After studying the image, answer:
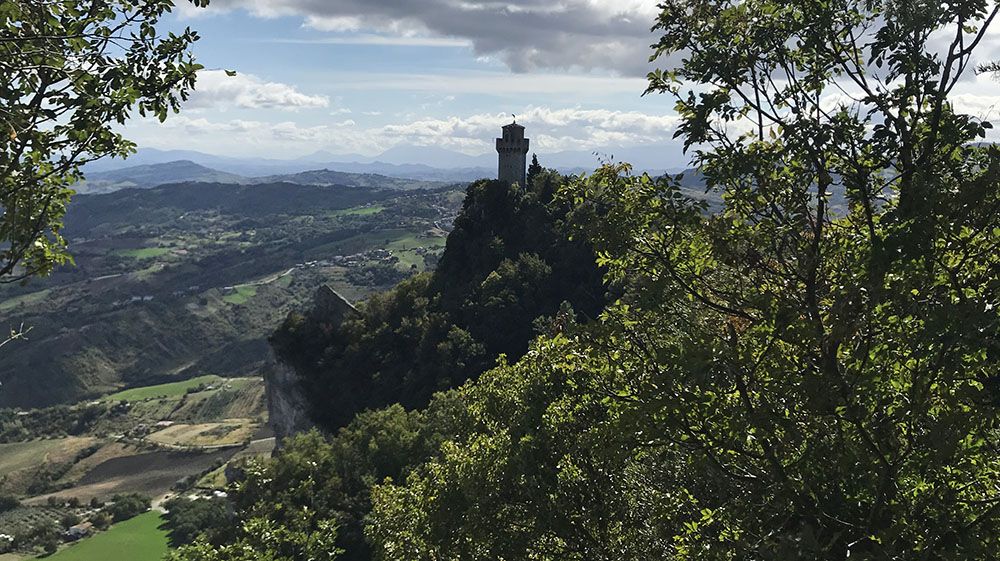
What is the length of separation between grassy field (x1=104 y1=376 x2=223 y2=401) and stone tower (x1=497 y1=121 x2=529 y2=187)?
135 meters

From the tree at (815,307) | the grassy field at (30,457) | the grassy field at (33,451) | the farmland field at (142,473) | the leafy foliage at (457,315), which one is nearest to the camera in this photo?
the tree at (815,307)

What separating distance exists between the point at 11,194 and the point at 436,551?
41.5 feet

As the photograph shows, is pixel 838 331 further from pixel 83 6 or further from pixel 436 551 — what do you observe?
pixel 436 551

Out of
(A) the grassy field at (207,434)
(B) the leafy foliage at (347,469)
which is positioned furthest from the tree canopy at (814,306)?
(A) the grassy field at (207,434)

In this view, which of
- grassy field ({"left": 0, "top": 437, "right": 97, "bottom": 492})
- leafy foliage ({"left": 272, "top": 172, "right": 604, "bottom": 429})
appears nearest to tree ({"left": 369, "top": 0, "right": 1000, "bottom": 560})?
leafy foliage ({"left": 272, "top": 172, "right": 604, "bottom": 429})

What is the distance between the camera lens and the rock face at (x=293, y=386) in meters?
76.4

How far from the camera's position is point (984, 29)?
266 inches

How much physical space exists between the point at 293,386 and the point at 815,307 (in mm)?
75771

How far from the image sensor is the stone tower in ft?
273

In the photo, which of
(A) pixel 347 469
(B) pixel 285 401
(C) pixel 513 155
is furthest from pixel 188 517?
(C) pixel 513 155

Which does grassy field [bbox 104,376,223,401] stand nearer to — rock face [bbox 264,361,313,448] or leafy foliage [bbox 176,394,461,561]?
rock face [bbox 264,361,313,448]

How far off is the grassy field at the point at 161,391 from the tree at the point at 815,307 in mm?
192655

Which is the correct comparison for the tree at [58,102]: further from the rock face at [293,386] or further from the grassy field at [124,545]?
the grassy field at [124,545]

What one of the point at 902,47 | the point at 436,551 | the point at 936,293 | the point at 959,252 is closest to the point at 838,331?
the point at 936,293
